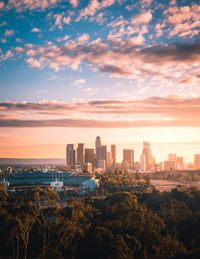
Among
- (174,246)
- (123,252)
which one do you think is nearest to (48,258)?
(123,252)

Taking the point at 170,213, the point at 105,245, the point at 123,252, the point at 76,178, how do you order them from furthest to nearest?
the point at 76,178
the point at 170,213
the point at 105,245
the point at 123,252

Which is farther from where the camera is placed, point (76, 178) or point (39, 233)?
point (76, 178)

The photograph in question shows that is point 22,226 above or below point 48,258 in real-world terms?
above

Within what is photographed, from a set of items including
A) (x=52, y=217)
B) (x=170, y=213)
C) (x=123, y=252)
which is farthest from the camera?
(x=52, y=217)

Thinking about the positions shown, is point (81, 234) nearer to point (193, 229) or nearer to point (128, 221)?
point (128, 221)

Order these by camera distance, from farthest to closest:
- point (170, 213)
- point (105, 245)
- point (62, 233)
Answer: point (170, 213), point (62, 233), point (105, 245)

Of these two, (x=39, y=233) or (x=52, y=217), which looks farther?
(x=52, y=217)

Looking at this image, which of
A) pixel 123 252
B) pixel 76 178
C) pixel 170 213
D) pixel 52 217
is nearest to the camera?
pixel 123 252

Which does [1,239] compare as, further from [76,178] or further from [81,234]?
[76,178]

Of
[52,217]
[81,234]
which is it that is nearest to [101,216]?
[52,217]
